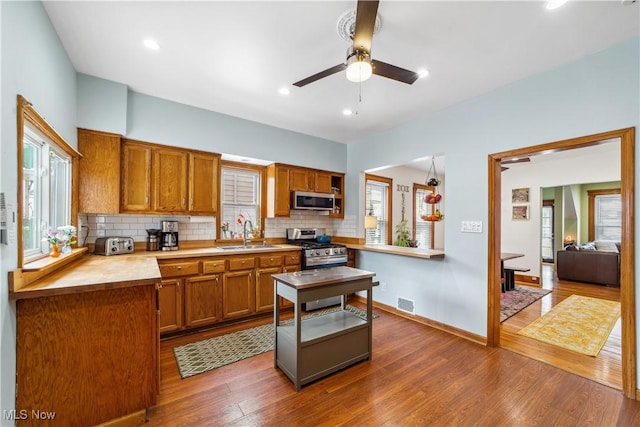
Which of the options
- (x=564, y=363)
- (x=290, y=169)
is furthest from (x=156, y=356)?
(x=564, y=363)

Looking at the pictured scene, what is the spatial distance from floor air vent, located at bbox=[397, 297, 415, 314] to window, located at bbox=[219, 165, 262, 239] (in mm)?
2458

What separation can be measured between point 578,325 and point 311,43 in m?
4.70

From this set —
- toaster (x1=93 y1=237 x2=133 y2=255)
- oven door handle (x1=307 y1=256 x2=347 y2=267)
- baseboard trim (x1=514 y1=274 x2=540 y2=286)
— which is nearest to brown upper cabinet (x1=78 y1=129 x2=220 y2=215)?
toaster (x1=93 y1=237 x2=133 y2=255)

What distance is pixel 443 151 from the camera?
3564mm

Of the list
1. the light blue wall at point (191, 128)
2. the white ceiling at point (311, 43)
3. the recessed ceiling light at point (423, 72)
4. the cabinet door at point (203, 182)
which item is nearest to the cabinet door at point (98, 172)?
the light blue wall at point (191, 128)

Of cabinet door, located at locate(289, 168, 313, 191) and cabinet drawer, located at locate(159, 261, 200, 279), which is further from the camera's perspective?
cabinet door, located at locate(289, 168, 313, 191)

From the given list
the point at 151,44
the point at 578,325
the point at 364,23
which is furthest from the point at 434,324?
the point at 151,44

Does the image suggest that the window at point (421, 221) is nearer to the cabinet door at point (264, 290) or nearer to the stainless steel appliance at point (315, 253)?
the stainless steel appliance at point (315, 253)

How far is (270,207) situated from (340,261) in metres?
1.47

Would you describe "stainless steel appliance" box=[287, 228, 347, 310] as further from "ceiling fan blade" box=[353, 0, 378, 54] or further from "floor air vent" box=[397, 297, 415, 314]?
"ceiling fan blade" box=[353, 0, 378, 54]

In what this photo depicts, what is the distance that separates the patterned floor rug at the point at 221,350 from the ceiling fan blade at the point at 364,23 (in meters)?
2.54

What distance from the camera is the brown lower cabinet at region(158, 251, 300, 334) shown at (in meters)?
3.12

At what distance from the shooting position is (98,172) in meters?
2.97

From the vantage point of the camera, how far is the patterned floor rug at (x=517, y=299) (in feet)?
13.4
